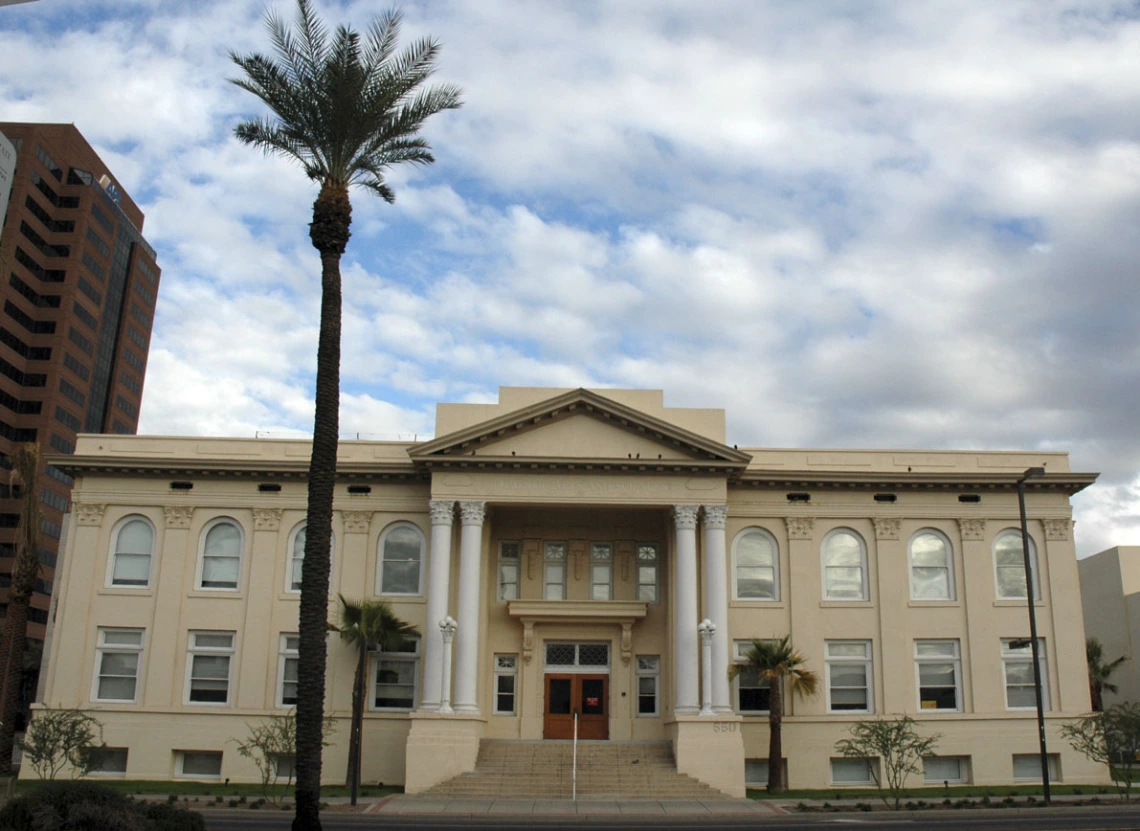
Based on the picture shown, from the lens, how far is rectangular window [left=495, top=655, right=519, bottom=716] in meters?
36.2

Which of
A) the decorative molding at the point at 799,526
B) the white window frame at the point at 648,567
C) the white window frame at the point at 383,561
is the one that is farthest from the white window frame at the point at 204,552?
the decorative molding at the point at 799,526

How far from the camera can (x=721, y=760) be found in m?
31.7

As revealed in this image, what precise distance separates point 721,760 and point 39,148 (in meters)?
96.9

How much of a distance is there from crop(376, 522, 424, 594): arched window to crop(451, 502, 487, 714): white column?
2472mm

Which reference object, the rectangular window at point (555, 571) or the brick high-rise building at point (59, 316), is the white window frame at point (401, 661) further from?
the brick high-rise building at point (59, 316)

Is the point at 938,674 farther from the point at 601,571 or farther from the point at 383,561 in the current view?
the point at 383,561

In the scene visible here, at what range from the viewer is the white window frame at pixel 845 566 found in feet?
121

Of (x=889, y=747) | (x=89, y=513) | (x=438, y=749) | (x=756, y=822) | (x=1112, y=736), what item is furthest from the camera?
(x=89, y=513)

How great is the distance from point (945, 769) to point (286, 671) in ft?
70.7

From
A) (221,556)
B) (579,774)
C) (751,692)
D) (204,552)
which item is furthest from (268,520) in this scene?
(751,692)

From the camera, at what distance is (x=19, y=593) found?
35.2m

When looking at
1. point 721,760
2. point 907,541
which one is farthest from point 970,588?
point 721,760

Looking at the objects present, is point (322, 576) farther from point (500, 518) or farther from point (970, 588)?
point (970, 588)

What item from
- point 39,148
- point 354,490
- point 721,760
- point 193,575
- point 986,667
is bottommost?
point 721,760
